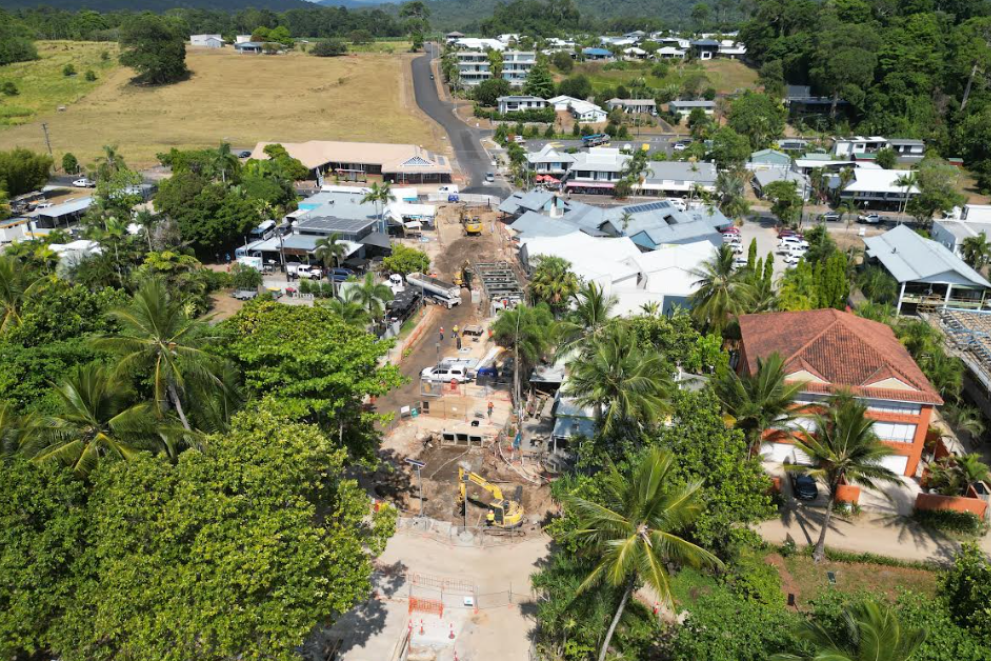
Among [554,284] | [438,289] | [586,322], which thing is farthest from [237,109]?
[586,322]

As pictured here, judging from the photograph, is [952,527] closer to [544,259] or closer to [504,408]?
[504,408]

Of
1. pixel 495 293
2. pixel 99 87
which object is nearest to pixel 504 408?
pixel 495 293

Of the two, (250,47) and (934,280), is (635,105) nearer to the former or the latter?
(934,280)

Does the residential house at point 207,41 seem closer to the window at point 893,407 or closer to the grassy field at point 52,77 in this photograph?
the grassy field at point 52,77

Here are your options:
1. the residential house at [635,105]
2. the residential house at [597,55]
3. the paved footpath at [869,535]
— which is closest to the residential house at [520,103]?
the residential house at [635,105]

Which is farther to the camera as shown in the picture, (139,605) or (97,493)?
(97,493)

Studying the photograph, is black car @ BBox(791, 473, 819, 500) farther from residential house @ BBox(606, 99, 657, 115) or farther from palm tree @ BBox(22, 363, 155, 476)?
residential house @ BBox(606, 99, 657, 115)
